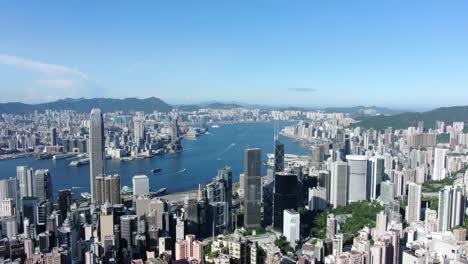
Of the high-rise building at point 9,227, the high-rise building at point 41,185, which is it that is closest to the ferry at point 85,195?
the high-rise building at point 41,185

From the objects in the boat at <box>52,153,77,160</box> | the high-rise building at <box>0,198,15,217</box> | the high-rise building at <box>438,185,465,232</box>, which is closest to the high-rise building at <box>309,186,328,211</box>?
the high-rise building at <box>438,185,465,232</box>

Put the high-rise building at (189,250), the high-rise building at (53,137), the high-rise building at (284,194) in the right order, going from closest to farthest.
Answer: the high-rise building at (189,250), the high-rise building at (284,194), the high-rise building at (53,137)

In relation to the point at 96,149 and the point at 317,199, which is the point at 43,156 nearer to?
the point at 96,149

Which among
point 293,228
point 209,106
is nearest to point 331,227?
point 293,228

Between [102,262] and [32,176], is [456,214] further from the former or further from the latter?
[32,176]

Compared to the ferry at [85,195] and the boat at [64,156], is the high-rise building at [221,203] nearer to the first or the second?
the ferry at [85,195]

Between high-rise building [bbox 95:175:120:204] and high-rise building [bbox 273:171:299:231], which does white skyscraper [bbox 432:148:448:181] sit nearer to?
high-rise building [bbox 273:171:299:231]
